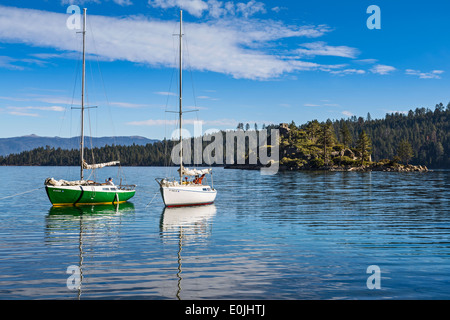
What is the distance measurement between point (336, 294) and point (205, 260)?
26.3 feet

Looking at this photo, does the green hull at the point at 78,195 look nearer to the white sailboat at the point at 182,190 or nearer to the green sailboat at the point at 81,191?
the green sailboat at the point at 81,191

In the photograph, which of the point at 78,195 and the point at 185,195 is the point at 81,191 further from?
the point at 185,195

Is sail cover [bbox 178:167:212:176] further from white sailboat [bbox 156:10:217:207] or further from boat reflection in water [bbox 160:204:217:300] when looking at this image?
boat reflection in water [bbox 160:204:217:300]

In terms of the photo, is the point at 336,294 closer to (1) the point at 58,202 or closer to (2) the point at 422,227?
(2) the point at 422,227

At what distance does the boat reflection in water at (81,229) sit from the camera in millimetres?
19672

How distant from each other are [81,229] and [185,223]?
897 centimetres

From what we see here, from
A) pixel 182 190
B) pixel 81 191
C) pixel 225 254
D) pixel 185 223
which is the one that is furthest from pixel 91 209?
pixel 225 254

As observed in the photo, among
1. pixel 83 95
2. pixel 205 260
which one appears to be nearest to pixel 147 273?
pixel 205 260

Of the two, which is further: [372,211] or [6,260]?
[372,211]

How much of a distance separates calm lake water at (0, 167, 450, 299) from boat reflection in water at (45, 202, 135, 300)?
102 mm

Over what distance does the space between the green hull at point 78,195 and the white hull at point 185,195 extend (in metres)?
9.53

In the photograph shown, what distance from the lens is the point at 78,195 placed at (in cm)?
4844

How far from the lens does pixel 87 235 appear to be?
29078 millimetres
